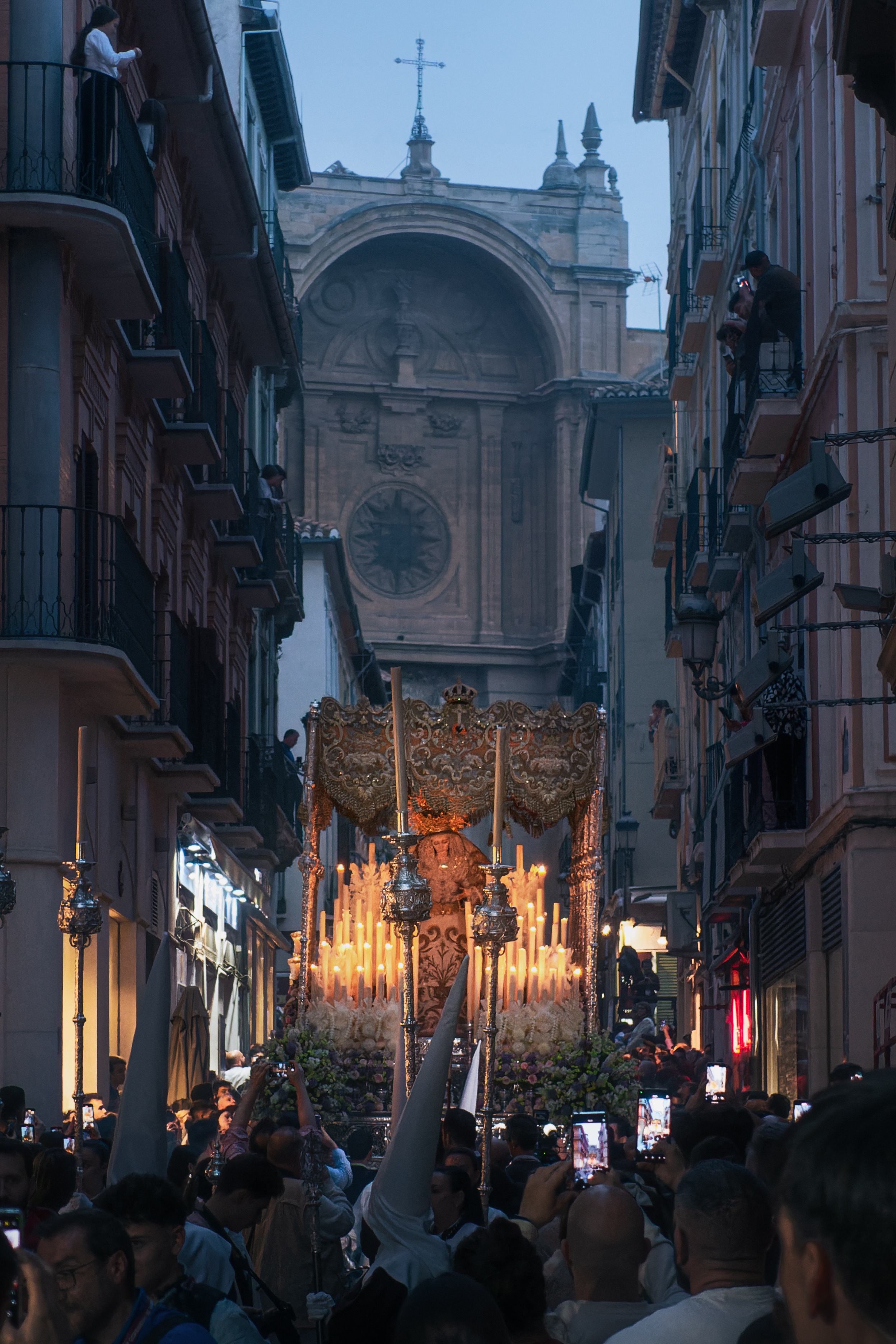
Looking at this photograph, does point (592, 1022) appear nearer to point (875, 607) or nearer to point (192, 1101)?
point (192, 1101)

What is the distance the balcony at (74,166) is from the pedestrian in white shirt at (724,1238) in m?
12.0

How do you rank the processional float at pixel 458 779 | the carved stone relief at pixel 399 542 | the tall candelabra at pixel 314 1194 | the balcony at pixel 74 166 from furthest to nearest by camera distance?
the carved stone relief at pixel 399 542, the processional float at pixel 458 779, the balcony at pixel 74 166, the tall candelabra at pixel 314 1194

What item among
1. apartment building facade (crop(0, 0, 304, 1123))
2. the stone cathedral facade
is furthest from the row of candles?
the stone cathedral facade

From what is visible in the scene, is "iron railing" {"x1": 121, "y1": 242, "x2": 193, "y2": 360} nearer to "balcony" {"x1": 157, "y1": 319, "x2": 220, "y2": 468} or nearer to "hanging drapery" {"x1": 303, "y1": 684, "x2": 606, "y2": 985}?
"balcony" {"x1": 157, "y1": 319, "x2": 220, "y2": 468}

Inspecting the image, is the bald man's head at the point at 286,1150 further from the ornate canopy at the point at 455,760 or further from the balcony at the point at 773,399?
the balcony at the point at 773,399

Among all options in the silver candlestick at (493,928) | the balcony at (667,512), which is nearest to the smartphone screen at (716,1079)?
the silver candlestick at (493,928)

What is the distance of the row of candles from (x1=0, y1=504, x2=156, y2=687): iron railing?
9.01 feet

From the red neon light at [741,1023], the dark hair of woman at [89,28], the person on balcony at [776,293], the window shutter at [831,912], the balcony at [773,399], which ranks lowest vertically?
the red neon light at [741,1023]

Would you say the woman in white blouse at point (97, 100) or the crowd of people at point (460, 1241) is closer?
the crowd of people at point (460, 1241)

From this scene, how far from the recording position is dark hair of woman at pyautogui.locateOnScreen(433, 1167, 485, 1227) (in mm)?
7246

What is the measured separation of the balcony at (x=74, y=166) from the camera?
50.2 ft

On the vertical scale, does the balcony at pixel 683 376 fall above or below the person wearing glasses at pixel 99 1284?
above

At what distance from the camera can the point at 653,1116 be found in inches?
407

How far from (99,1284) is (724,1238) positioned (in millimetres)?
1491
